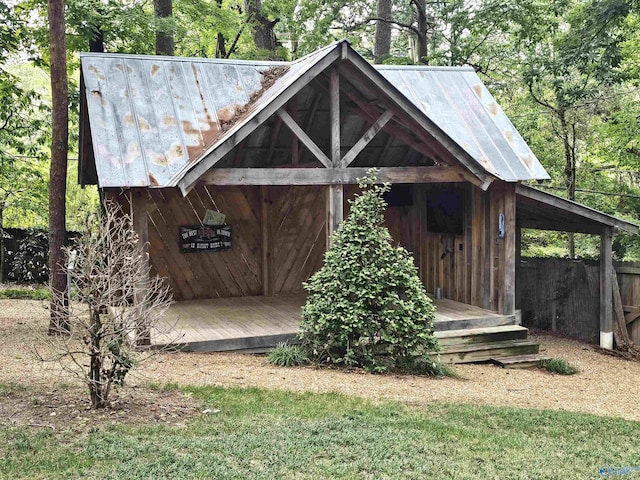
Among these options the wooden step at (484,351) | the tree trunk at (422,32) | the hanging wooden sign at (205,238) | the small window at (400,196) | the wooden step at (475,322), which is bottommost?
the wooden step at (484,351)

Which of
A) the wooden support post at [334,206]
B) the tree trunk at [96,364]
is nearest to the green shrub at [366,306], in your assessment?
the wooden support post at [334,206]

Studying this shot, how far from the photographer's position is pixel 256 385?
8.43m

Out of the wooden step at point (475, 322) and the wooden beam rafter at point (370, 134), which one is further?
the wooden step at point (475, 322)

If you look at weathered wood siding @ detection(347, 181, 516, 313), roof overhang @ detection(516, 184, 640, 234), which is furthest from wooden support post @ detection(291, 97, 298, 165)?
roof overhang @ detection(516, 184, 640, 234)

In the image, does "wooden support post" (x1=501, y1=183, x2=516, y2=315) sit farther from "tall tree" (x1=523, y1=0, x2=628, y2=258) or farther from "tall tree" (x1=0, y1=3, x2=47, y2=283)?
"tall tree" (x1=0, y1=3, x2=47, y2=283)

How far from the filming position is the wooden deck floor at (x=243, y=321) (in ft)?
33.7

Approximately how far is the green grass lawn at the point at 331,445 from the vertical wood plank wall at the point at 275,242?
18.2 feet

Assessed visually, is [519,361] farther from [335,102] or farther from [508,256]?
[335,102]

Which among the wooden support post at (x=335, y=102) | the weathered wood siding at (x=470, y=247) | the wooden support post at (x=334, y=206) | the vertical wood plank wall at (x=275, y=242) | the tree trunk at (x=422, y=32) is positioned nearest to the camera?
the wooden support post at (x=335, y=102)

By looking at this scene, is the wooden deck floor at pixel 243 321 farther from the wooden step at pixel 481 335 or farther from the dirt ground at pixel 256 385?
the dirt ground at pixel 256 385

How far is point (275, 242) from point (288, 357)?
476 cm

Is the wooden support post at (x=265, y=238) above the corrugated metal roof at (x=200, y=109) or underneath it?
underneath

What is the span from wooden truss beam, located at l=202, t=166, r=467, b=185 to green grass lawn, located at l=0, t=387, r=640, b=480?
362cm

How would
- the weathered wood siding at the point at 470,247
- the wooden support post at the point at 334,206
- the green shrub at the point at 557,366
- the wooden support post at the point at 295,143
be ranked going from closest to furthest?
1. the wooden support post at the point at 334,206
2. the green shrub at the point at 557,366
3. the weathered wood siding at the point at 470,247
4. the wooden support post at the point at 295,143
